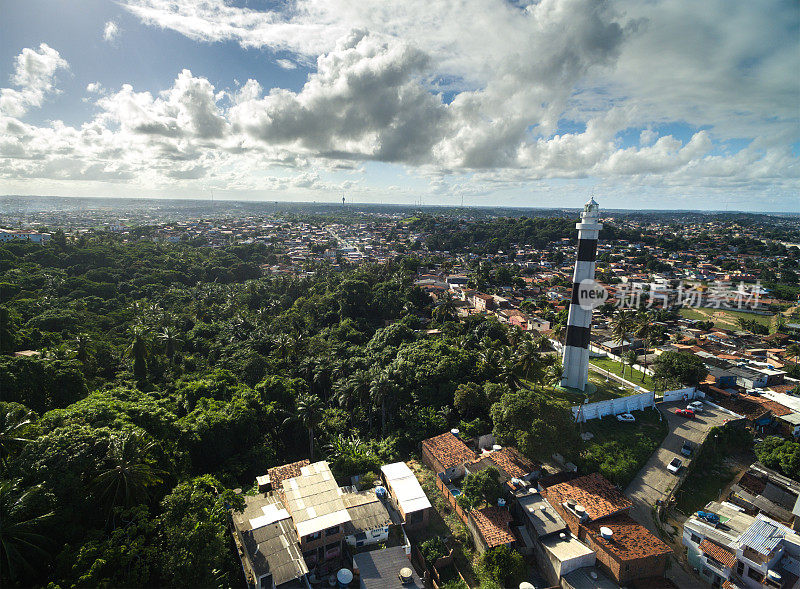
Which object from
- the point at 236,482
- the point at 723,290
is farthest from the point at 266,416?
the point at 723,290

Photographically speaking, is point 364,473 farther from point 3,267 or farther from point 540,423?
point 3,267

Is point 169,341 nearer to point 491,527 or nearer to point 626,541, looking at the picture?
point 491,527

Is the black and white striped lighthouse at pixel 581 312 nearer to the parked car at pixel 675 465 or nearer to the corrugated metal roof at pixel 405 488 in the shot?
the parked car at pixel 675 465

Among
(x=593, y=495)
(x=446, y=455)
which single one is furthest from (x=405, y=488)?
(x=593, y=495)

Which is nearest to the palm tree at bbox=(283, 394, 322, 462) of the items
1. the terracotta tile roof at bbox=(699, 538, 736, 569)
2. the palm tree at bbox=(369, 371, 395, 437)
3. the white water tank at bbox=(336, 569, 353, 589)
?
the palm tree at bbox=(369, 371, 395, 437)

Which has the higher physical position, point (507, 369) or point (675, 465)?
point (507, 369)

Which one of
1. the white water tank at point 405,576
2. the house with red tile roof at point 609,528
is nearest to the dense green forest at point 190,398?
the house with red tile roof at point 609,528
